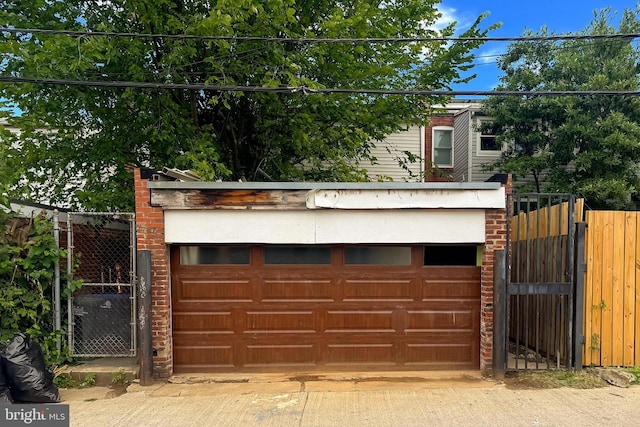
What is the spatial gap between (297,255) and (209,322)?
1.63 meters

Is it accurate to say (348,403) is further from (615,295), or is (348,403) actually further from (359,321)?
(615,295)

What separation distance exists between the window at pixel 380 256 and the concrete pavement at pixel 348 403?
1627 mm

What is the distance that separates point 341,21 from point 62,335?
270 inches

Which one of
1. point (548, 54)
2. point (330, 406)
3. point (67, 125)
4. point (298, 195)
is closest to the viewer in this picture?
point (330, 406)

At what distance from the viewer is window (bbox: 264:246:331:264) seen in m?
6.16

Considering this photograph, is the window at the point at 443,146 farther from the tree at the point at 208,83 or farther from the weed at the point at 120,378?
the weed at the point at 120,378

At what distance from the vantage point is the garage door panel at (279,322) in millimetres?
6133

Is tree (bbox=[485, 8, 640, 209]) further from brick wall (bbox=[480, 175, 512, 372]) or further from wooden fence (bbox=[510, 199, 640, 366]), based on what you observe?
brick wall (bbox=[480, 175, 512, 372])

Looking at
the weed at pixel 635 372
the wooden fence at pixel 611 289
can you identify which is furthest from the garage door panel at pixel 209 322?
the weed at pixel 635 372

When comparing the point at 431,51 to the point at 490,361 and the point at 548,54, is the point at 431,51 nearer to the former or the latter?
the point at 548,54

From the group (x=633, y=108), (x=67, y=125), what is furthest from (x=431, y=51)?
(x=67, y=125)

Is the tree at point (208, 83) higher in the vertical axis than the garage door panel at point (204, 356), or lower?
higher

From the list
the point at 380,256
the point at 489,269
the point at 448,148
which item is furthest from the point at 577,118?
the point at 380,256

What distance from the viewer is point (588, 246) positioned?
234 inches
